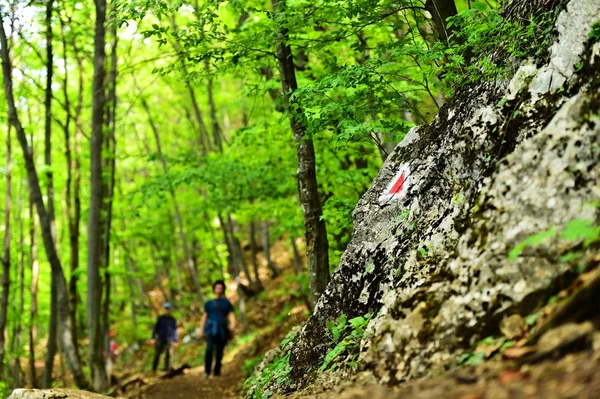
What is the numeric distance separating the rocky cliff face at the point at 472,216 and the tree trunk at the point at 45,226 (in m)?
6.41

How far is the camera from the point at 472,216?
13.1 ft

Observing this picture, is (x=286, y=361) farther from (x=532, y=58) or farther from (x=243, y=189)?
(x=243, y=189)

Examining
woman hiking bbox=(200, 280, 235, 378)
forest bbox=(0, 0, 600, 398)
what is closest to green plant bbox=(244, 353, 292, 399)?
forest bbox=(0, 0, 600, 398)

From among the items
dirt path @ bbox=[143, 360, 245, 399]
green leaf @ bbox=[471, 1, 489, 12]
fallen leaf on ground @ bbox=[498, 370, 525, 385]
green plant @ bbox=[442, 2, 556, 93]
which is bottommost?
dirt path @ bbox=[143, 360, 245, 399]

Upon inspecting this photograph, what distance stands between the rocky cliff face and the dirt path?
17.6ft

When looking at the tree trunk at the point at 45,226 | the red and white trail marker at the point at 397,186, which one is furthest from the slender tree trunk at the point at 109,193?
the red and white trail marker at the point at 397,186

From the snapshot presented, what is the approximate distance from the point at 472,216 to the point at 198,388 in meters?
8.60

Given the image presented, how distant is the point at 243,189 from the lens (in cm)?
1095

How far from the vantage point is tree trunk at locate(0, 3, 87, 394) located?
9667mm

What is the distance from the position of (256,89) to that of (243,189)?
139 inches

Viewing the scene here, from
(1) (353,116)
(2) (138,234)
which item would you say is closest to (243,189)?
(1) (353,116)

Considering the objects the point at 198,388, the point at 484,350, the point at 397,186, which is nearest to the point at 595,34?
the point at 397,186

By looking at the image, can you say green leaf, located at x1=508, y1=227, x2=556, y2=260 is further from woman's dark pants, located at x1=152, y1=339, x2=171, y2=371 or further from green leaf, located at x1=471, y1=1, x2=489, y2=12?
woman's dark pants, located at x1=152, y1=339, x2=171, y2=371

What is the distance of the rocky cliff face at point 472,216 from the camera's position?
11.1 ft
